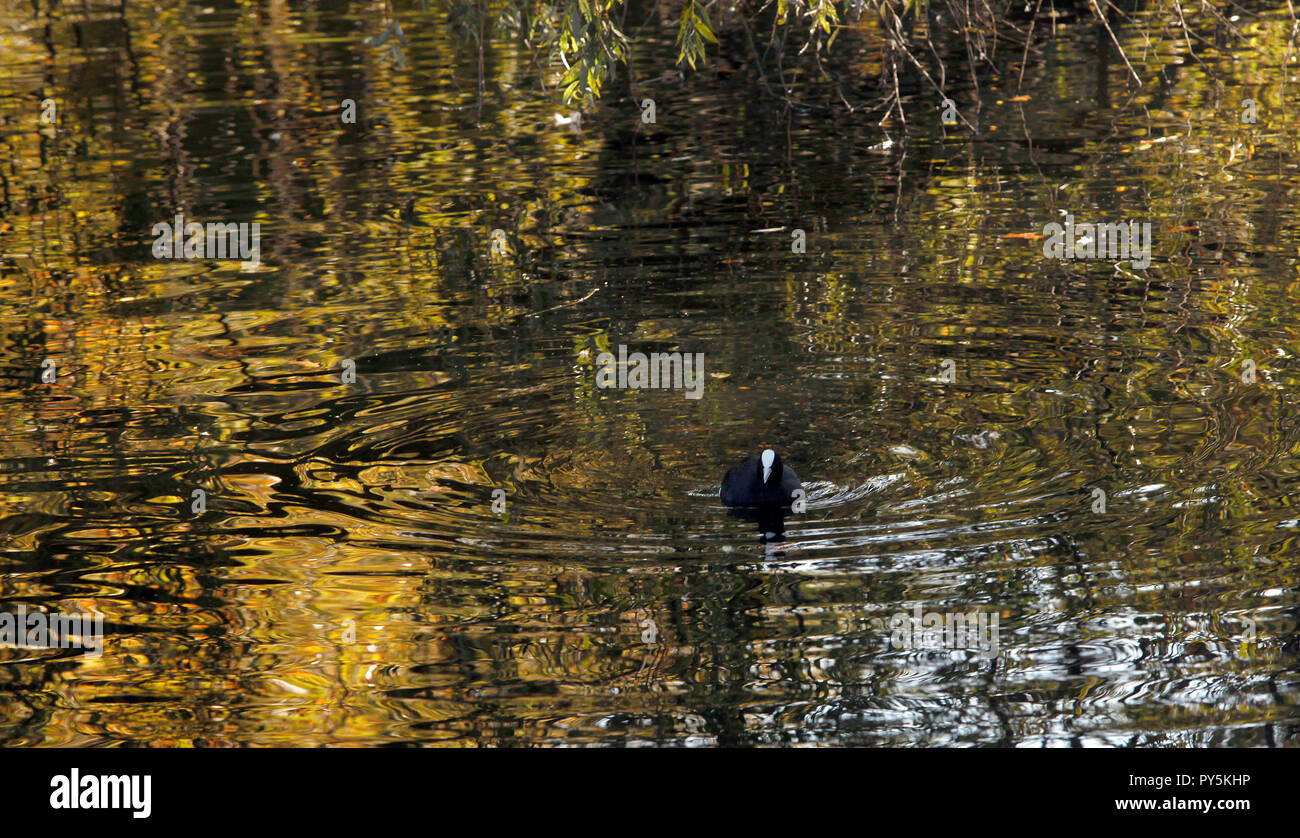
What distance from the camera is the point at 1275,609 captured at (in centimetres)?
731

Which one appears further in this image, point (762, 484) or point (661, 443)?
point (661, 443)

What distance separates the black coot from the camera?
331 inches

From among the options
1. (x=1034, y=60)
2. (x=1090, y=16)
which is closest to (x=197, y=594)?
Answer: (x=1034, y=60)

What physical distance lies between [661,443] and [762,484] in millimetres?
1392

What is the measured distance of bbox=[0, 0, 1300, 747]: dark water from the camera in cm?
696

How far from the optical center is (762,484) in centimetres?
847

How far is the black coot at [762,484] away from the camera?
8.41 meters

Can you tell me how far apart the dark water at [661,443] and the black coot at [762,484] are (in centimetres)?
18

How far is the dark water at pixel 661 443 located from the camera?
696cm

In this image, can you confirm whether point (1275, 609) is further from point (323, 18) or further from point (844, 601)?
point (323, 18)

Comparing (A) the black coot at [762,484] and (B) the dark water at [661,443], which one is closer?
(B) the dark water at [661,443]

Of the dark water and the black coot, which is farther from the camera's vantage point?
the black coot

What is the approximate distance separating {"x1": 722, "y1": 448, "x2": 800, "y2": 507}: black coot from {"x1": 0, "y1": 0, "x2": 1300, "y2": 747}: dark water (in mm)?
182

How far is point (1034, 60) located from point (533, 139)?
7.80m
